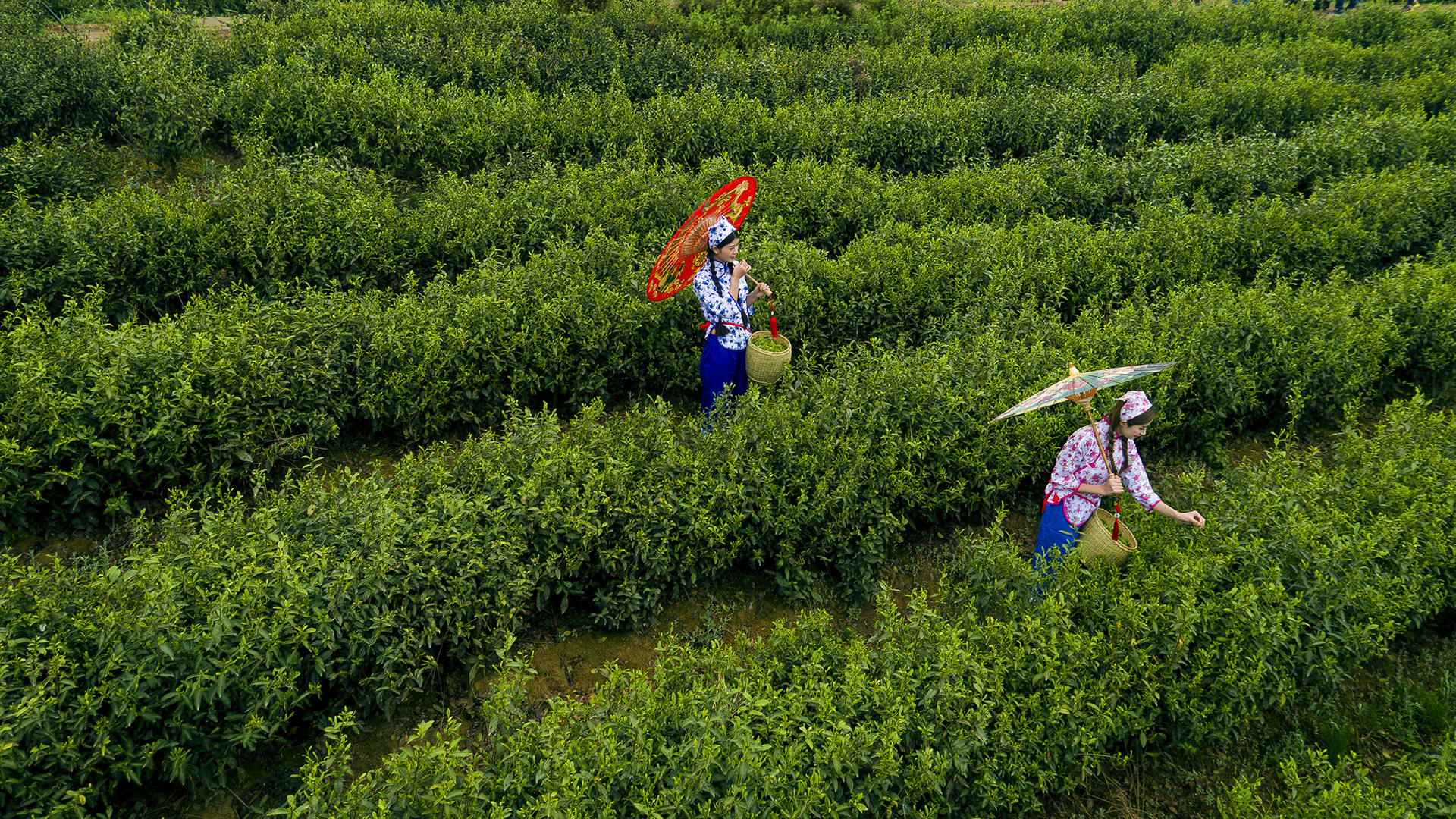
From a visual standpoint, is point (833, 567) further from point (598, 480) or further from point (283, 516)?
point (283, 516)

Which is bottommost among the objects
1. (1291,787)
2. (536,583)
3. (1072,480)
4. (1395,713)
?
(1395,713)

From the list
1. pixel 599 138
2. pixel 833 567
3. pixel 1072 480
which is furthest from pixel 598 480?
pixel 599 138

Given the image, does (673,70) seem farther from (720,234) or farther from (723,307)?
(723,307)

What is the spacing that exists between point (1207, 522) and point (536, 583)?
436 cm

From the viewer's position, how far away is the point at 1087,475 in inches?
216

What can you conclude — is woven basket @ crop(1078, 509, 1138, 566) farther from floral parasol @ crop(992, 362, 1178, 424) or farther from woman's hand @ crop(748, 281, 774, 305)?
woman's hand @ crop(748, 281, 774, 305)

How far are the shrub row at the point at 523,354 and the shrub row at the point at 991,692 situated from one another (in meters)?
1.71


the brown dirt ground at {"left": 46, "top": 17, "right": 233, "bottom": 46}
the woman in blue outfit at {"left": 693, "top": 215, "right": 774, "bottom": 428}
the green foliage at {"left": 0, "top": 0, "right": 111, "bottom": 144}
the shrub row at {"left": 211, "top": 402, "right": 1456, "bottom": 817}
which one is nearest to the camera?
the shrub row at {"left": 211, "top": 402, "right": 1456, "bottom": 817}

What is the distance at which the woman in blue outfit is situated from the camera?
6.88 meters

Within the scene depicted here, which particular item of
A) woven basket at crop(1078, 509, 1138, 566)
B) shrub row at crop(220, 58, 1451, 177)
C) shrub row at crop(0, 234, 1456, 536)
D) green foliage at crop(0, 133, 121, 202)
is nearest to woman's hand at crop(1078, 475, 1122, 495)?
woven basket at crop(1078, 509, 1138, 566)

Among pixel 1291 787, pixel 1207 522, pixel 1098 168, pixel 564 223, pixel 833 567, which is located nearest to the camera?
pixel 1291 787

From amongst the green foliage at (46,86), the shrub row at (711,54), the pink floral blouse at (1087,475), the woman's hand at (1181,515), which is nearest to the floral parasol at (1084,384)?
the pink floral blouse at (1087,475)

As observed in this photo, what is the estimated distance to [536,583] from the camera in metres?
5.71

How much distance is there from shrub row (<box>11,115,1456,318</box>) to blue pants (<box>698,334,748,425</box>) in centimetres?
180
